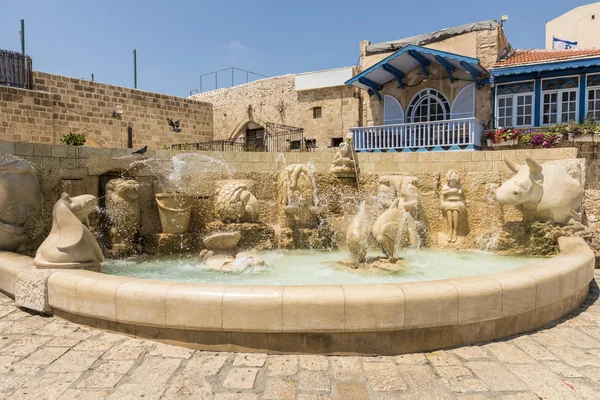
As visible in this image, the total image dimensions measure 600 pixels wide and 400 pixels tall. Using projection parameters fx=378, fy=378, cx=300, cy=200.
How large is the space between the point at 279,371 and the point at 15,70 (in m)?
15.7

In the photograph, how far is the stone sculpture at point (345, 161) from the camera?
317 inches

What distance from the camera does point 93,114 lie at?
15.5 m

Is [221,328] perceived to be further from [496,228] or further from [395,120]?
[395,120]

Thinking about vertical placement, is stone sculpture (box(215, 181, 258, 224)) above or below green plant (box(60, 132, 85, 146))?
below

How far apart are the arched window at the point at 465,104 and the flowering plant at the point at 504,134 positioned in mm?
1593

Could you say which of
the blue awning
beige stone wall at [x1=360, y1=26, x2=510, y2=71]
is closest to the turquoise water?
the blue awning

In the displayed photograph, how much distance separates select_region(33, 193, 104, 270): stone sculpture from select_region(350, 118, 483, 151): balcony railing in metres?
10.7

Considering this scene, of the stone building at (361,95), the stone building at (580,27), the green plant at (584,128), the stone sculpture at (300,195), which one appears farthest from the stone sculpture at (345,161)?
the stone building at (580,27)

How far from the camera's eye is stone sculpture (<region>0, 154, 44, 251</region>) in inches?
207

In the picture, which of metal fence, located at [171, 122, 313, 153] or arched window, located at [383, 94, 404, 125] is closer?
arched window, located at [383, 94, 404, 125]

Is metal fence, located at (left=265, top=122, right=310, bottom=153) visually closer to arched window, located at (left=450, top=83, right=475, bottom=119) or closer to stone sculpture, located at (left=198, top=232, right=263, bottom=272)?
arched window, located at (left=450, top=83, right=475, bottom=119)

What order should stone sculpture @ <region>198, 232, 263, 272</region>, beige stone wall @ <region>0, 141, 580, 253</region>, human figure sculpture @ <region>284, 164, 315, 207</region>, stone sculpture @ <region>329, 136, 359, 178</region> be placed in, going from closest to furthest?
1. stone sculpture @ <region>198, 232, 263, 272</region>
2. beige stone wall @ <region>0, 141, 580, 253</region>
3. human figure sculpture @ <region>284, 164, 315, 207</region>
4. stone sculpture @ <region>329, 136, 359, 178</region>

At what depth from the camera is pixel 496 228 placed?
7012 millimetres

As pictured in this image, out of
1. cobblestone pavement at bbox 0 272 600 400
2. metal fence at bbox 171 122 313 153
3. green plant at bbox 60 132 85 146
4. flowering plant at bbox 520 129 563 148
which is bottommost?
cobblestone pavement at bbox 0 272 600 400
